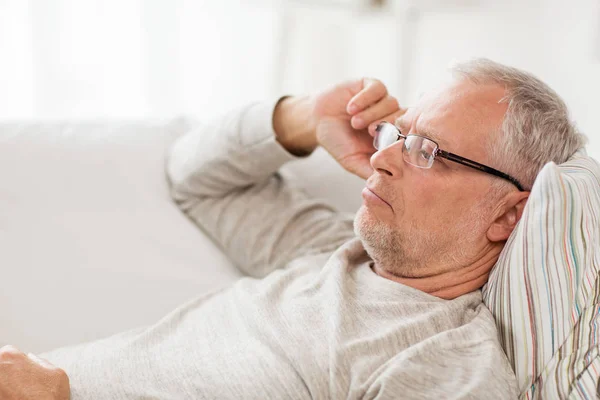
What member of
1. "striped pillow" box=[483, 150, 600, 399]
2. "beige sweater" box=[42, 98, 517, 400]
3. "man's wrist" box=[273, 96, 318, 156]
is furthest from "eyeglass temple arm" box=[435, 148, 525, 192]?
"man's wrist" box=[273, 96, 318, 156]

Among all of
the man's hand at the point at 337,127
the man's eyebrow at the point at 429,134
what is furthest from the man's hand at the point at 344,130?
the man's eyebrow at the point at 429,134

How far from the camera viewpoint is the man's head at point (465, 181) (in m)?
1.28

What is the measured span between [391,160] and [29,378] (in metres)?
0.75

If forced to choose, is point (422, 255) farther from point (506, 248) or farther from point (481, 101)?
point (481, 101)

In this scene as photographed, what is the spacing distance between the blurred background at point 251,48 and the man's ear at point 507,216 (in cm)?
144

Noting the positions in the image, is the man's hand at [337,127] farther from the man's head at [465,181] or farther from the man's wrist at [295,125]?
the man's head at [465,181]

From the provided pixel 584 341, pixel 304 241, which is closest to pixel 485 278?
pixel 584 341

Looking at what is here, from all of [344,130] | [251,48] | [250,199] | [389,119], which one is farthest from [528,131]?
[251,48]

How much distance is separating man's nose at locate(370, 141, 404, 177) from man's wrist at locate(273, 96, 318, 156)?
34 centimetres

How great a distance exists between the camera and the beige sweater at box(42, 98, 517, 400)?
1.10 meters

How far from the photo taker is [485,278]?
1.32 metres

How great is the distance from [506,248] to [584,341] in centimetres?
20

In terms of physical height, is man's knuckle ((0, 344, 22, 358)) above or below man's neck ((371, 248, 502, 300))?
below

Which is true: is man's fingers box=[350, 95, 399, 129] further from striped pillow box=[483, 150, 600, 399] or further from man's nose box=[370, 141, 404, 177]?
striped pillow box=[483, 150, 600, 399]
